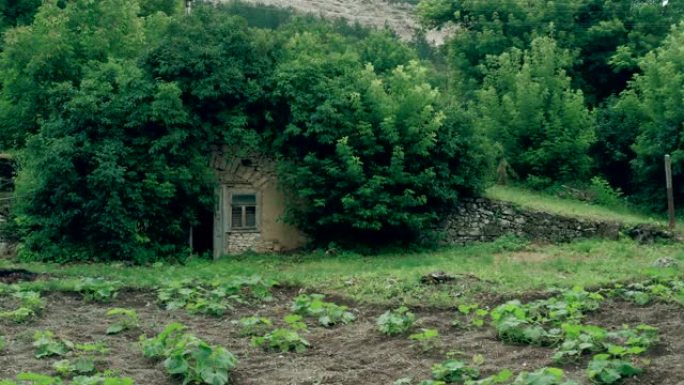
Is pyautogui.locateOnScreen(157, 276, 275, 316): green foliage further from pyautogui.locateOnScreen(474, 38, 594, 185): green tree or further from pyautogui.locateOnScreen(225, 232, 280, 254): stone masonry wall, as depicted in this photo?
pyautogui.locateOnScreen(474, 38, 594, 185): green tree

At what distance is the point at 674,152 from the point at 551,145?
2.91m

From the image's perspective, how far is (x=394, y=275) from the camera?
14906 millimetres

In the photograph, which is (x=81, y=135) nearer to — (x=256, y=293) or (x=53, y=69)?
(x=53, y=69)

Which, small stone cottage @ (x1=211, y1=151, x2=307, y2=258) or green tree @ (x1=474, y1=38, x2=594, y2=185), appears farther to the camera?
green tree @ (x1=474, y1=38, x2=594, y2=185)

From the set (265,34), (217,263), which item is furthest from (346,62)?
(217,263)

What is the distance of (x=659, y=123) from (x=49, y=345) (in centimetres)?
1736

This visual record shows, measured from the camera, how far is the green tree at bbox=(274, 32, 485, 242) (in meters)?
19.8

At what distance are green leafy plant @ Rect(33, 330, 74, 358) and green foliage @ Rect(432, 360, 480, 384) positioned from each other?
373cm

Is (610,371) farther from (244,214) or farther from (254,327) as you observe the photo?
(244,214)

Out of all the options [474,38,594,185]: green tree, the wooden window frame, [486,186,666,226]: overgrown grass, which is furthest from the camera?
[474,38,594,185]: green tree

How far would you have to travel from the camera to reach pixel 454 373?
28.6 feet

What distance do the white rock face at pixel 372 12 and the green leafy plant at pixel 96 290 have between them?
38681mm

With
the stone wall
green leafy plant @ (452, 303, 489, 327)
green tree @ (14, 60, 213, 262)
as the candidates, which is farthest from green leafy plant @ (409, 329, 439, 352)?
the stone wall

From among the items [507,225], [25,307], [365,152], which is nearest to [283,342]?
[25,307]
